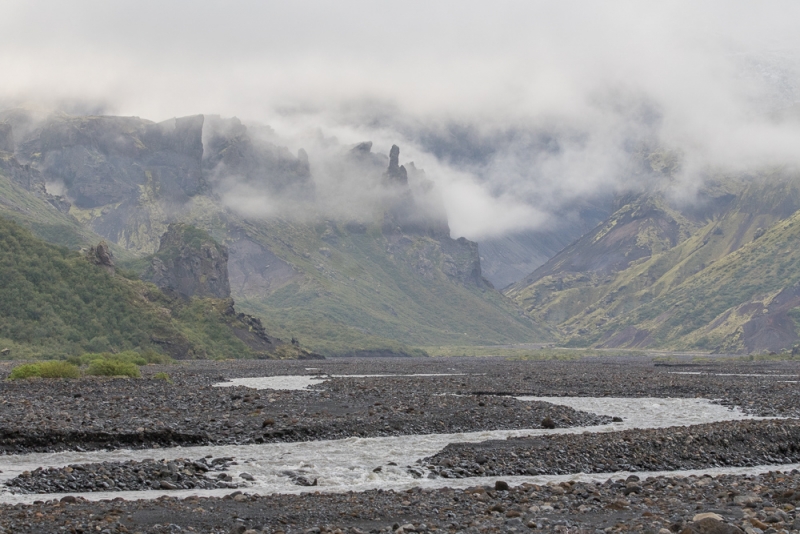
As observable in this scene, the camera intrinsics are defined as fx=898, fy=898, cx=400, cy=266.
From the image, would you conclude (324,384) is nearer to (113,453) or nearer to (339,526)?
(113,453)

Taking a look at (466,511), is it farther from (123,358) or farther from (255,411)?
(123,358)

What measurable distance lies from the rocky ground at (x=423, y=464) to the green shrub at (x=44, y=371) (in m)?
4.12

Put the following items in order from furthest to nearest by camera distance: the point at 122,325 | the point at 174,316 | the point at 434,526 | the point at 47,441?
1. the point at 174,316
2. the point at 122,325
3. the point at 47,441
4. the point at 434,526

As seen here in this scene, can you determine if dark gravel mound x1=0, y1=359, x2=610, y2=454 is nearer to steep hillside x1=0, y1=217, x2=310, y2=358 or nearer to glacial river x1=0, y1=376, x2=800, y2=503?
glacial river x1=0, y1=376, x2=800, y2=503

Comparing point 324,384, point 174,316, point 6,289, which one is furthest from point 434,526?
point 174,316

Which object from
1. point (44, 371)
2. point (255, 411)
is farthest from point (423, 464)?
point (44, 371)

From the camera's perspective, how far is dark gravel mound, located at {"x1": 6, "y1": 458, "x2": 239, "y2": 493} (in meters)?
32.1

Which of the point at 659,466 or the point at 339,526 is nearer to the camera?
the point at 339,526

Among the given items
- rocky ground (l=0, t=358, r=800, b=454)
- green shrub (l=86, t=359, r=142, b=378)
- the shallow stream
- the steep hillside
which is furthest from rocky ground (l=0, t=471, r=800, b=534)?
the steep hillside

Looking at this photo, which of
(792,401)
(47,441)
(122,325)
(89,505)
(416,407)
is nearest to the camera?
(89,505)

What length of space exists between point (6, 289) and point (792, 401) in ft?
408

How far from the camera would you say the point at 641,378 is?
351 ft

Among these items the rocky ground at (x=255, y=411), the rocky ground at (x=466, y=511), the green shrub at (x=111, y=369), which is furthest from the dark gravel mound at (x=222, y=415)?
the rocky ground at (x=466, y=511)

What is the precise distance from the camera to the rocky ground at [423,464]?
2602 centimetres
